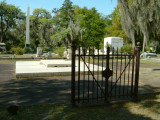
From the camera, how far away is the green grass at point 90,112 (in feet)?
13.0

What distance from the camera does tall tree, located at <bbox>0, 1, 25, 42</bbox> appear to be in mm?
52156

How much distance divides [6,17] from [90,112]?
56170 millimetres

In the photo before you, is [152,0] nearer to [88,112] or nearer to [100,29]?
[88,112]

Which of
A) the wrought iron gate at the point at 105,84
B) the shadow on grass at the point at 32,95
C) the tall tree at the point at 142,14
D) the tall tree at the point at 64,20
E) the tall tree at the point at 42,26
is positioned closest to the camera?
the wrought iron gate at the point at 105,84

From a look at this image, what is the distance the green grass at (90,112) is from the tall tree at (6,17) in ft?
173

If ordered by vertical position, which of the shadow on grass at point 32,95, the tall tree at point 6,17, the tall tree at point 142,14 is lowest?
the shadow on grass at point 32,95

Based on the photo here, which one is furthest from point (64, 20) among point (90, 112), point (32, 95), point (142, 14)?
point (90, 112)

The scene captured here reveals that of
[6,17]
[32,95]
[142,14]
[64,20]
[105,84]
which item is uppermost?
[6,17]

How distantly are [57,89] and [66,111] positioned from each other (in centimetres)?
216

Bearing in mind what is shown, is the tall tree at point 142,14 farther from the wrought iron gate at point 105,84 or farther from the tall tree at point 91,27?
the tall tree at point 91,27

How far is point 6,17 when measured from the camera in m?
53.6

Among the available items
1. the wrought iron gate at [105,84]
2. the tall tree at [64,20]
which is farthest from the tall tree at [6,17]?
the wrought iron gate at [105,84]

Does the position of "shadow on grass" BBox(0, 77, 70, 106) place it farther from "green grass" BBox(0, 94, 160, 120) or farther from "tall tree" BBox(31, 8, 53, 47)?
"tall tree" BBox(31, 8, 53, 47)

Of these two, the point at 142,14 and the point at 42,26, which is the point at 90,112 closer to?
the point at 142,14
